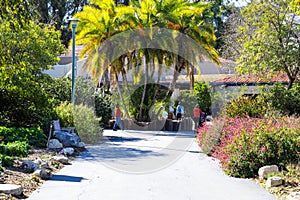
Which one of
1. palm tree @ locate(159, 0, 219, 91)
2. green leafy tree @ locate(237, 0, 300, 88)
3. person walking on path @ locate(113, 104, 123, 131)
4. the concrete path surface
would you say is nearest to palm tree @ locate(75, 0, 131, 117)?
palm tree @ locate(159, 0, 219, 91)

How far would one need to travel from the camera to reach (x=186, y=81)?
39.0m

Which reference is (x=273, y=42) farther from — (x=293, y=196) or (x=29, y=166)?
(x=29, y=166)

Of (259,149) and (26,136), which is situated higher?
(259,149)

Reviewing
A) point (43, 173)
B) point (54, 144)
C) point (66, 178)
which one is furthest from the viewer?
point (54, 144)

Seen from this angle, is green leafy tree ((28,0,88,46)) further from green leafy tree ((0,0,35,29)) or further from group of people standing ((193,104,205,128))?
green leafy tree ((0,0,35,29))

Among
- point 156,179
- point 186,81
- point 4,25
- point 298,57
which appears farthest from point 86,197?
point 186,81

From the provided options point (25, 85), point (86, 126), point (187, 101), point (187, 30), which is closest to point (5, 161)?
point (25, 85)

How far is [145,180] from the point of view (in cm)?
1126

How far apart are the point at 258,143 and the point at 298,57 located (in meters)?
8.80

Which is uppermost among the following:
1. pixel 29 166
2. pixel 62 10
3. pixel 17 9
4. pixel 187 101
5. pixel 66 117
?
pixel 62 10

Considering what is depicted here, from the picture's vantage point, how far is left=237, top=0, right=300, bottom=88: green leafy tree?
19.8 meters

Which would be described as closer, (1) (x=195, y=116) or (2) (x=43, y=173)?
(2) (x=43, y=173)

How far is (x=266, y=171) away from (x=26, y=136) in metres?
8.51

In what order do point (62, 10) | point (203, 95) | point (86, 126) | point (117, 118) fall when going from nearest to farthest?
point (86, 126) → point (117, 118) → point (203, 95) → point (62, 10)
